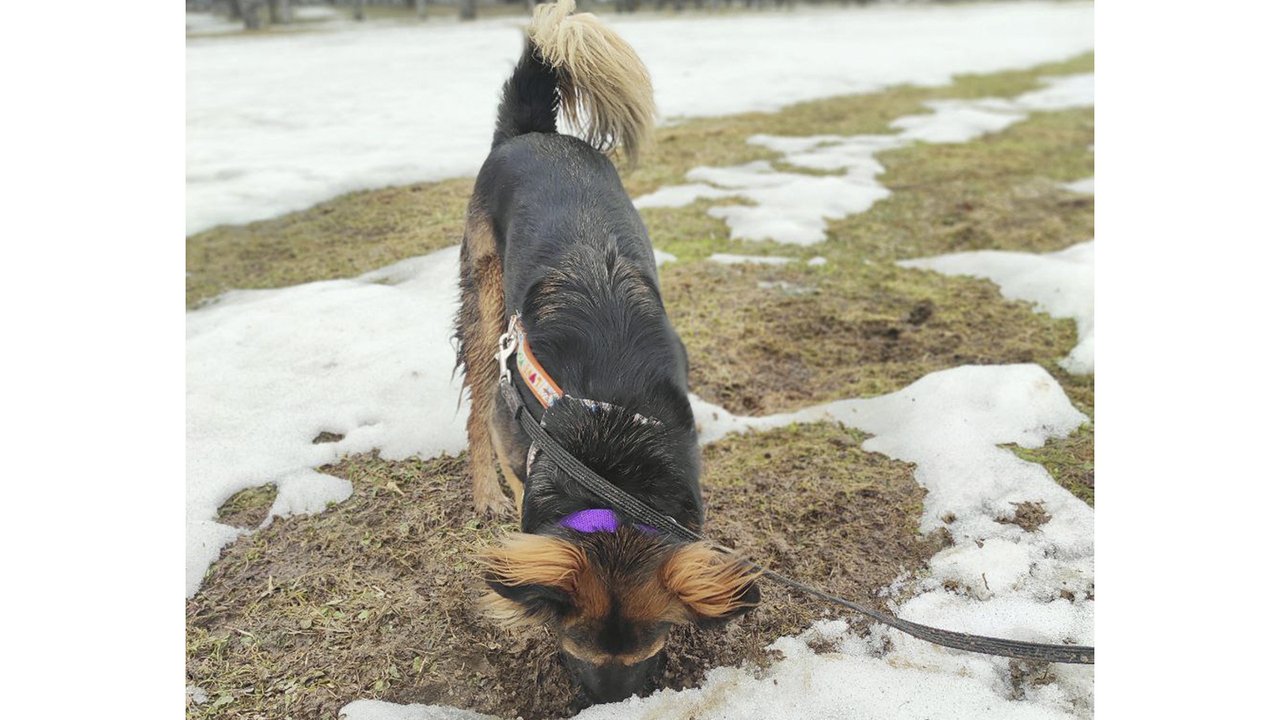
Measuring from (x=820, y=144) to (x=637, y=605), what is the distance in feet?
29.1

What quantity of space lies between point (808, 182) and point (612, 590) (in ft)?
21.8

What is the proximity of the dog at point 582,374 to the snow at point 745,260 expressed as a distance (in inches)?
80.9

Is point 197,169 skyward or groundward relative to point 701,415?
skyward

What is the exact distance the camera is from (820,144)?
32.8 feet

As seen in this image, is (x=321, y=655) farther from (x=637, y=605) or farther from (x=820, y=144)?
(x=820, y=144)

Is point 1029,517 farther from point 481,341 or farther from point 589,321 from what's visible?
point 481,341

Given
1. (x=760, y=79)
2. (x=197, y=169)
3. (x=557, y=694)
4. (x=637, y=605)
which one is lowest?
(x=557, y=694)

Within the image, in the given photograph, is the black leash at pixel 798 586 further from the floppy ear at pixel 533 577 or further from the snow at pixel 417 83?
the snow at pixel 417 83

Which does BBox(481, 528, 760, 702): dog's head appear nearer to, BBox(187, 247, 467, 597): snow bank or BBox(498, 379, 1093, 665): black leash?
BBox(498, 379, 1093, 665): black leash

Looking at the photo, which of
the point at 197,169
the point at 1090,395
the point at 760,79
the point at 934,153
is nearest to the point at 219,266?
the point at 197,169

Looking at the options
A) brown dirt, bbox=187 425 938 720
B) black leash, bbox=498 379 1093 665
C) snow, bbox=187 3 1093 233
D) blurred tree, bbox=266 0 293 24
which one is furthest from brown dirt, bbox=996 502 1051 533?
blurred tree, bbox=266 0 293 24

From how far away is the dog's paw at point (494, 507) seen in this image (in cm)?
339

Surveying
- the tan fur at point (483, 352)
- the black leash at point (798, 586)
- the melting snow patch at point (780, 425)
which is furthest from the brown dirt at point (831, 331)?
the black leash at point (798, 586)

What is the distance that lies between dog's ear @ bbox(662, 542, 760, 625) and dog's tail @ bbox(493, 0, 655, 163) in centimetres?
243
